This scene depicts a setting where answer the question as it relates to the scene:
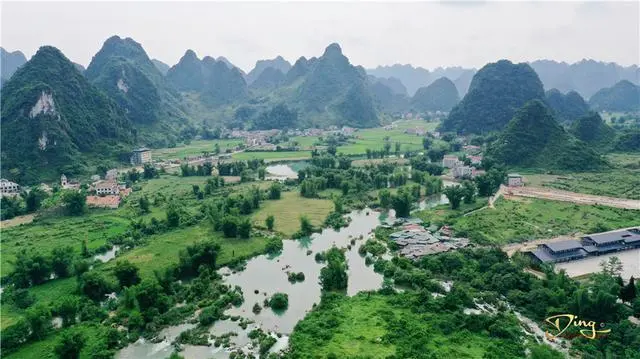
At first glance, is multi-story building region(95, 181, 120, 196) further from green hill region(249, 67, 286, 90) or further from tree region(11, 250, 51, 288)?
green hill region(249, 67, 286, 90)

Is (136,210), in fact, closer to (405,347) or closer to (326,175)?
(326,175)

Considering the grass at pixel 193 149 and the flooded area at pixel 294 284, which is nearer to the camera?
the flooded area at pixel 294 284

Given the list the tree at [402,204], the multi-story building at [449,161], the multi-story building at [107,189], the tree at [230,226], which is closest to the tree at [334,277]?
the tree at [230,226]

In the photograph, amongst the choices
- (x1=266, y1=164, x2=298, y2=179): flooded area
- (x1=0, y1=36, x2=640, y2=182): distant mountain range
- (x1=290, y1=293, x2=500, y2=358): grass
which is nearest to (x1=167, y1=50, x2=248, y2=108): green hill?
(x1=0, y1=36, x2=640, y2=182): distant mountain range

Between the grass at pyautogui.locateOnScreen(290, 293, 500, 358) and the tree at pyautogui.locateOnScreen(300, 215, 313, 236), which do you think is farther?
the tree at pyautogui.locateOnScreen(300, 215, 313, 236)

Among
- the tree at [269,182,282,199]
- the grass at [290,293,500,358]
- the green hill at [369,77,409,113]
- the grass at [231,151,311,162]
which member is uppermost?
the green hill at [369,77,409,113]

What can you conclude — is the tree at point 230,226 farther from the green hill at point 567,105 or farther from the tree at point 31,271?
the green hill at point 567,105
